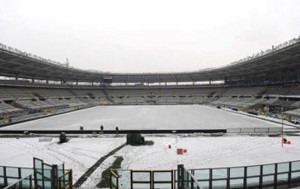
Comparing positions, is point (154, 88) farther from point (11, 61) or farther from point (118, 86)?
point (11, 61)

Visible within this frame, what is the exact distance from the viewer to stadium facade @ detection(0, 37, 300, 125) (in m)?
36.0

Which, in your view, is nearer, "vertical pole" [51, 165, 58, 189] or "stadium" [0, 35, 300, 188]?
"vertical pole" [51, 165, 58, 189]

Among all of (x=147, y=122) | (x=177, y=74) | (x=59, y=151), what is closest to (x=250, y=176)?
(x=59, y=151)

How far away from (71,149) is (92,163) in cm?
411

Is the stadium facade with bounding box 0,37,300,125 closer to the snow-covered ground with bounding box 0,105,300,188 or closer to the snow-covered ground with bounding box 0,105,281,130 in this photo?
the snow-covered ground with bounding box 0,105,281,130

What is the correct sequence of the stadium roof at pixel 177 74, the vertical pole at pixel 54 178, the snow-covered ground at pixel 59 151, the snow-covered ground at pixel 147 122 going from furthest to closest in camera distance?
the stadium roof at pixel 177 74
the snow-covered ground at pixel 147 122
the snow-covered ground at pixel 59 151
the vertical pole at pixel 54 178

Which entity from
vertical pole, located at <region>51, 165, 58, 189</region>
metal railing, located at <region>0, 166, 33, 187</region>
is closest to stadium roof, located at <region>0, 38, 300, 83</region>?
metal railing, located at <region>0, 166, 33, 187</region>

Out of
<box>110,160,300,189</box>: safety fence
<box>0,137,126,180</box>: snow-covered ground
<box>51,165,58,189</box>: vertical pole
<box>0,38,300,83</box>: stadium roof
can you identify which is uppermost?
<box>0,38,300,83</box>: stadium roof

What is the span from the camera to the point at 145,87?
282 feet

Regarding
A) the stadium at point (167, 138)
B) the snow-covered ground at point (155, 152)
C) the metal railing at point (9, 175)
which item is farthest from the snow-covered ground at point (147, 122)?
the metal railing at point (9, 175)

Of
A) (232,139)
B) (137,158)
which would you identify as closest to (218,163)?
(137,158)

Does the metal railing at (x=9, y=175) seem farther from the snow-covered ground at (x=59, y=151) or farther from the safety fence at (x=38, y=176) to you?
the snow-covered ground at (x=59, y=151)

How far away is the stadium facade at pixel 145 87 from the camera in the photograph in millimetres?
35969

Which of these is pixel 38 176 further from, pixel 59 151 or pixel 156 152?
pixel 156 152
